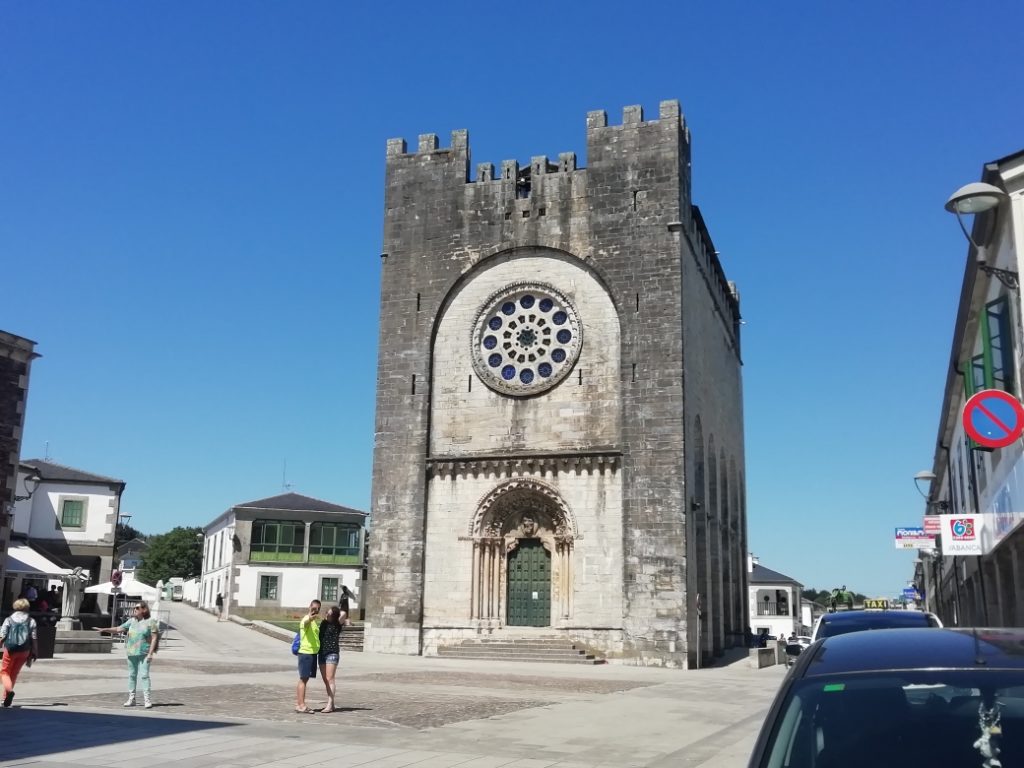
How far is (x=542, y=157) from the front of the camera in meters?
31.7

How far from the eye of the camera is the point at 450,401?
103 feet

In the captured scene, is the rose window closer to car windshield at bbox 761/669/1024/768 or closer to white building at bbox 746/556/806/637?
car windshield at bbox 761/669/1024/768

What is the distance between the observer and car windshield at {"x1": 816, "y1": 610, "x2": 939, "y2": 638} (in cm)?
1407

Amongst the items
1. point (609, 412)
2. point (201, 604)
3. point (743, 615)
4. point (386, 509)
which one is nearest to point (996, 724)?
point (609, 412)

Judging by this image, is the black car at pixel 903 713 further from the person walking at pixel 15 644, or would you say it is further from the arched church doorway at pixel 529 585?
the arched church doorway at pixel 529 585

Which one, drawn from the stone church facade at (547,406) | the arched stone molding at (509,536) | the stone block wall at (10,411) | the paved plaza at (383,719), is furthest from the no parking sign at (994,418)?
the stone block wall at (10,411)

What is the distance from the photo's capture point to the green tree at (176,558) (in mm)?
90750

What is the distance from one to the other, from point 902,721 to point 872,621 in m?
11.7

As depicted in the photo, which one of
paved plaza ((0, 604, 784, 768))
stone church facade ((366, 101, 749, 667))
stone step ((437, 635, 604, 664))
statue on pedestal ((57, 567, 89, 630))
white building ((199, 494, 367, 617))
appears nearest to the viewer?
paved plaza ((0, 604, 784, 768))

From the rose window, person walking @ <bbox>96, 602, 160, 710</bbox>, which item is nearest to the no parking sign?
person walking @ <bbox>96, 602, 160, 710</bbox>

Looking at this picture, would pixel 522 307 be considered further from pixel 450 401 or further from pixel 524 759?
pixel 524 759

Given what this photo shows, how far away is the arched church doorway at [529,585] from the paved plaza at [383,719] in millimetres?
6717

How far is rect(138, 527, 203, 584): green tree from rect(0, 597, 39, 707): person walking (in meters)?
80.4

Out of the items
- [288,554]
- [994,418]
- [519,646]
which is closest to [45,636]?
[519,646]
